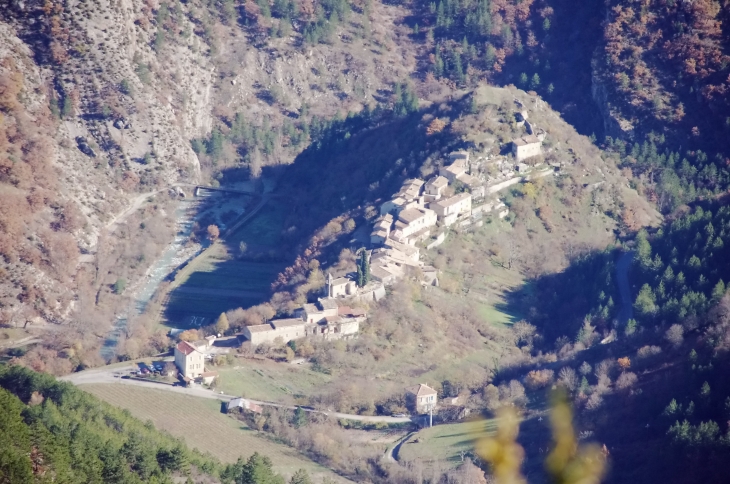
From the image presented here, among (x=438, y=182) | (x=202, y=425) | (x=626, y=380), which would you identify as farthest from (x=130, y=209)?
(x=626, y=380)

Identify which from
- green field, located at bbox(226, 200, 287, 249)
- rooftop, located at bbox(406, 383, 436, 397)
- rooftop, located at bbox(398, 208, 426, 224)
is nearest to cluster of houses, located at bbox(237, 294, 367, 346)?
rooftop, located at bbox(406, 383, 436, 397)

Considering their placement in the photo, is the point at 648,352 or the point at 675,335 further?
the point at 675,335

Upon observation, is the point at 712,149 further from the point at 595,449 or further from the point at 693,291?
the point at 595,449

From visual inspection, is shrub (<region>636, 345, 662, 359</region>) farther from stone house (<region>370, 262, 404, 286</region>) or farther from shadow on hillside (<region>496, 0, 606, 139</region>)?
shadow on hillside (<region>496, 0, 606, 139</region>)

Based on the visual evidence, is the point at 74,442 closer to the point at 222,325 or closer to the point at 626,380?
the point at 222,325

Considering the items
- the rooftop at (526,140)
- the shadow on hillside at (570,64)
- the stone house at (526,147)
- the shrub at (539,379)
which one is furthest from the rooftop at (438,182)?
the shadow on hillside at (570,64)
